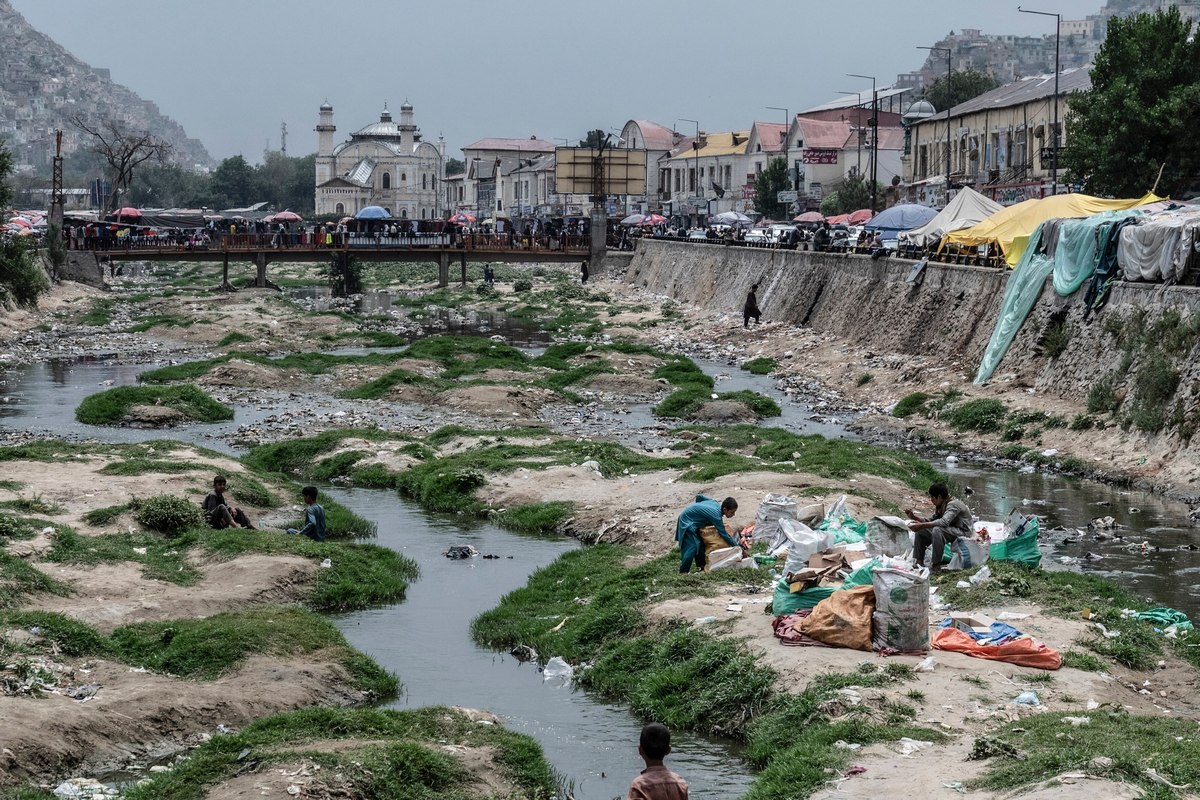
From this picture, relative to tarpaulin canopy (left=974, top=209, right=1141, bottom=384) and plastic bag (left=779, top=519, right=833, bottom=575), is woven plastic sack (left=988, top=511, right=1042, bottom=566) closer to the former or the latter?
plastic bag (left=779, top=519, right=833, bottom=575)

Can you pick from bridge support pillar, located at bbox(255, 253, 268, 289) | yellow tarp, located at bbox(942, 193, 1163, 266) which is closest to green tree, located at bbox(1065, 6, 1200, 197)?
yellow tarp, located at bbox(942, 193, 1163, 266)

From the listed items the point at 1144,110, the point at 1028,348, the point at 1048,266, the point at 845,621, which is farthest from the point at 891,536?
the point at 1144,110

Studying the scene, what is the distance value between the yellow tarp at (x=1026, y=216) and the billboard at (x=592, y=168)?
46138 millimetres

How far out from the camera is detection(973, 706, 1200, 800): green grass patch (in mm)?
10859

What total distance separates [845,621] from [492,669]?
384 cm

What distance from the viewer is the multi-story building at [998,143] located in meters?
63.3

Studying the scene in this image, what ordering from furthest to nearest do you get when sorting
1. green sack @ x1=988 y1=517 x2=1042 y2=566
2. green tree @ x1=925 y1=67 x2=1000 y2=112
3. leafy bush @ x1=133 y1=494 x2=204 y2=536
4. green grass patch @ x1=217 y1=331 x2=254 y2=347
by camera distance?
green tree @ x1=925 y1=67 x2=1000 y2=112 < green grass patch @ x1=217 y1=331 x2=254 y2=347 < leafy bush @ x1=133 y1=494 x2=204 y2=536 < green sack @ x1=988 y1=517 x2=1042 y2=566

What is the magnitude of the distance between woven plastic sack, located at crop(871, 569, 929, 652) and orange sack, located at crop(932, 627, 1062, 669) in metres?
0.28

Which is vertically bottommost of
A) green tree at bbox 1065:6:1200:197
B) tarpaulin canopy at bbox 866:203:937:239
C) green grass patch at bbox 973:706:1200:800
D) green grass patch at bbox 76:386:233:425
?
green grass patch at bbox 973:706:1200:800

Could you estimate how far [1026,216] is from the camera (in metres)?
39.6

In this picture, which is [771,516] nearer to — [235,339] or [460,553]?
[460,553]

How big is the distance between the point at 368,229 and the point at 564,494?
205ft

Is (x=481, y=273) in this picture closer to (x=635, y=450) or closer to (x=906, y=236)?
(x=906, y=236)

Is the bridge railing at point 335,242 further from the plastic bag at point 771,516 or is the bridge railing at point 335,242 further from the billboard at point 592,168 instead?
the plastic bag at point 771,516
